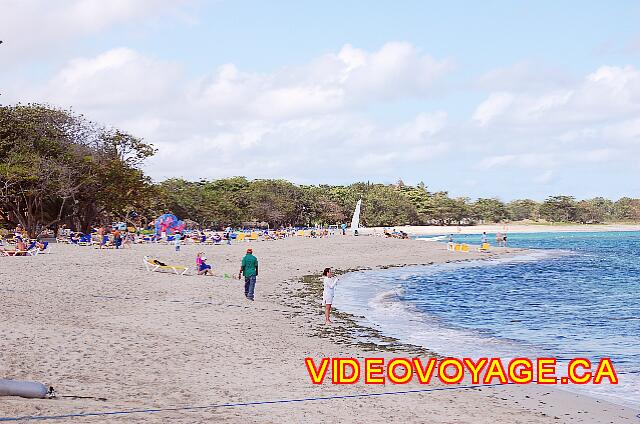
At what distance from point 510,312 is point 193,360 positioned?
15502 mm

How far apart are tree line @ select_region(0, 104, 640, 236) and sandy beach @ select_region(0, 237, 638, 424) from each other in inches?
1095

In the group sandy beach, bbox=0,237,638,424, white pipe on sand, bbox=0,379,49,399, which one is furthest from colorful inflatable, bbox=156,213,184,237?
white pipe on sand, bbox=0,379,49,399

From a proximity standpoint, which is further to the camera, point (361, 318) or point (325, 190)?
point (325, 190)

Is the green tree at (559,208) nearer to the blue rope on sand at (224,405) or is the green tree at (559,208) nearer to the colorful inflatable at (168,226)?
the colorful inflatable at (168,226)

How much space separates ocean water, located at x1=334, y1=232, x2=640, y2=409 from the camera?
16328 mm

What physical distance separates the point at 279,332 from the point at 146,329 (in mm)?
3253

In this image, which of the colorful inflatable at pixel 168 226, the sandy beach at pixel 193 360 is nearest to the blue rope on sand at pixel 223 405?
the sandy beach at pixel 193 360

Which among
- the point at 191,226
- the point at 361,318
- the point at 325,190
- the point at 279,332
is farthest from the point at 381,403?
the point at 325,190

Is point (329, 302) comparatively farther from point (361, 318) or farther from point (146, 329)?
point (146, 329)

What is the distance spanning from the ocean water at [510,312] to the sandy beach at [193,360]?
216 centimetres

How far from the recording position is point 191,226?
89.1m

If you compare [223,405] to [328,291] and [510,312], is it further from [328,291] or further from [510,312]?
[510,312]

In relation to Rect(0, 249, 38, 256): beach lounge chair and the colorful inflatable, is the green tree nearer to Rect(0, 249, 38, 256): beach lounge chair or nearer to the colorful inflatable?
the colorful inflatable

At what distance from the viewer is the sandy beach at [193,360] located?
9.41 metres
